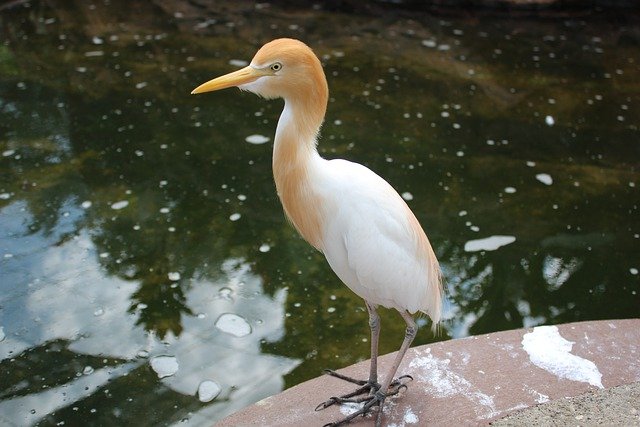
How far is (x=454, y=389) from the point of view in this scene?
2.75m

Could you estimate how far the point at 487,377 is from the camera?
2793 millimetres

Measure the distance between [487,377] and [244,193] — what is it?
2.27 meters

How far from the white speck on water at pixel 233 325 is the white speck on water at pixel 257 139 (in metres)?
1.71

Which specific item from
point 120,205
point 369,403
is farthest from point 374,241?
point 120,205

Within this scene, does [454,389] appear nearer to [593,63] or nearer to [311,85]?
[311,85]

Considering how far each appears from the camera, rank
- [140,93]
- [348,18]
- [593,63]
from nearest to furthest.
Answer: [140,93]
[593,63]
[348,18]

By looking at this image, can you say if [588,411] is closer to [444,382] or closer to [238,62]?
[444,382]

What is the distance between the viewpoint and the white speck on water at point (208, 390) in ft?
10.8

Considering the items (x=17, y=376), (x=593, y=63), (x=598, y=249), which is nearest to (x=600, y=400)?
(x=598, y=249)

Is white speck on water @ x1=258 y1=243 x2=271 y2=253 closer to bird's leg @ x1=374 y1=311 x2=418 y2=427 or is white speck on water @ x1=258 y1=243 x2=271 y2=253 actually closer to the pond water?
the pond water

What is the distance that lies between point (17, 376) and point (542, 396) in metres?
2.18

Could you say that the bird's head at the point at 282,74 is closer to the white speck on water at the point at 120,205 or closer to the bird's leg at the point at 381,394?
the bird's leg at the point at 381,394

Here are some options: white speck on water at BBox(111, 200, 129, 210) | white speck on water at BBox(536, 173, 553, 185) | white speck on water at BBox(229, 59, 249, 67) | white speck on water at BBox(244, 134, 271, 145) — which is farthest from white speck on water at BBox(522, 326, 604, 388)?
white speck on water at BBox(229, 59, 249, 67)

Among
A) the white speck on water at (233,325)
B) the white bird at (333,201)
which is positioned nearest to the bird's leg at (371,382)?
the white bird at (333,201)
